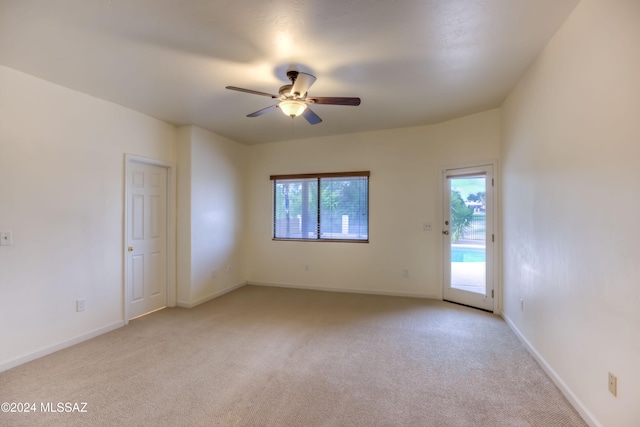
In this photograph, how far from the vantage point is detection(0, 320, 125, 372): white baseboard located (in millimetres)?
2364

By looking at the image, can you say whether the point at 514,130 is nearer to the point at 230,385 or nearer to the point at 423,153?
the point at 423,153

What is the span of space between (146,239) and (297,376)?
2832 millimetres

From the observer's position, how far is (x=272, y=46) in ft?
6.95

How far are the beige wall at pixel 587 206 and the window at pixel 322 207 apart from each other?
2.42 meters

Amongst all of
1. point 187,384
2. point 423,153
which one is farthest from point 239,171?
point 187,384

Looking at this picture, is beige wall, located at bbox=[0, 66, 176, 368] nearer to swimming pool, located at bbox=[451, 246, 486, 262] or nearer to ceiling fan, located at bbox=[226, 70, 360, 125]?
ceiling fan, located at bbox=[226, 70, 360, 125]

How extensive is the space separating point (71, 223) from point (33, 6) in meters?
1.97

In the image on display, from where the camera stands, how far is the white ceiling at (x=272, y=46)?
1736mm

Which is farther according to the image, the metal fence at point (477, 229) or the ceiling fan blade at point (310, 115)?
the metal fence at point (477, 229)

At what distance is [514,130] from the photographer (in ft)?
9.82

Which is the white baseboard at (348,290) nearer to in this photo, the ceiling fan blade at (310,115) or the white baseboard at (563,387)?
the white baseboard at (563,387)

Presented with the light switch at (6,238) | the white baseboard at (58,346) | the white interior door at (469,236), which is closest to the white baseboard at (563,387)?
the white interior door at (469,236)

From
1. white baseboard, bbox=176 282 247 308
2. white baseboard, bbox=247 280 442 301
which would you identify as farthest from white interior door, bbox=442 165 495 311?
white baseboard, bbox=176 282 247 308

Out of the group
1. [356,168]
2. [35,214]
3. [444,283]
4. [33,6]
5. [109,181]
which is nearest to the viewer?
[33,6]
